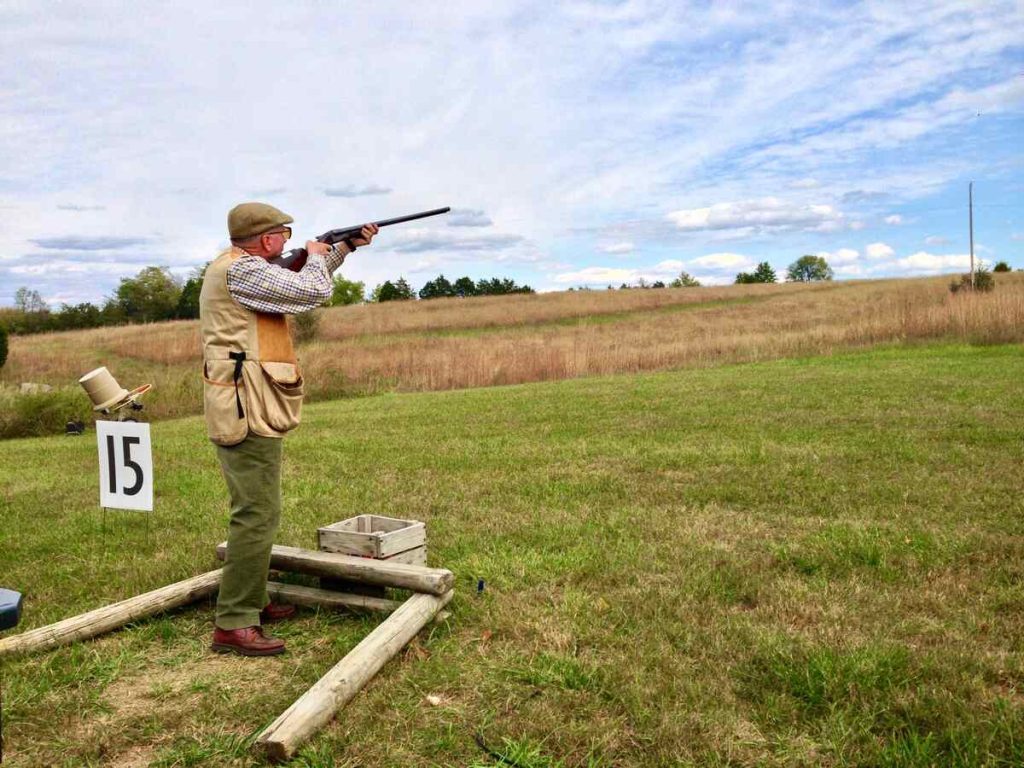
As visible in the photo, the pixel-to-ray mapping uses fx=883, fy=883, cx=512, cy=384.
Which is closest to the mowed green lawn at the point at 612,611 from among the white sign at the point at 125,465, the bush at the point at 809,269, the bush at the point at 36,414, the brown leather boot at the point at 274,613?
the brown leather boot at the point at 274,613

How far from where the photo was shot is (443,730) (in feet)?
11.3

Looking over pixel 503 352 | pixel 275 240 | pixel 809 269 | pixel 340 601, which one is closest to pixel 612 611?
pixel 340 601

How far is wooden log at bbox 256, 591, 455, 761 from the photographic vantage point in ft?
10.7

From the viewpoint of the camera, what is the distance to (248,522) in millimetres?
4188

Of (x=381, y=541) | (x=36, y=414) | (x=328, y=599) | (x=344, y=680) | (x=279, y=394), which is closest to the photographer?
(x=344, y=680)

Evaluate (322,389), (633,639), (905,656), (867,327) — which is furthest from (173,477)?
(867,327)

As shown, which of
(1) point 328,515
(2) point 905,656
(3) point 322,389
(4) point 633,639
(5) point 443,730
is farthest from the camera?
(3) point 322,389

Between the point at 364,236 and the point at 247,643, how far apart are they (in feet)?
7.07

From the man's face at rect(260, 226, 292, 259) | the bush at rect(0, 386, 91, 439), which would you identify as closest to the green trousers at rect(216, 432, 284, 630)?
the man's face at rect(260, 226, 292, 259)

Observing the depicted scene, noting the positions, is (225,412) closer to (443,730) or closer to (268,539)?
(268,539)

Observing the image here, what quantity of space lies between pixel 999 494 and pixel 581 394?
28.7 ft

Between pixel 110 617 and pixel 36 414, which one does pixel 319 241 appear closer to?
pixel 110 617

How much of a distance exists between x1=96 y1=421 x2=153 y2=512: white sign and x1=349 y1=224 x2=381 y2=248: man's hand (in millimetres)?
1930

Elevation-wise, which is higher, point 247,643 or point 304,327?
point 304,327
